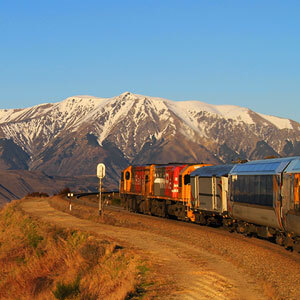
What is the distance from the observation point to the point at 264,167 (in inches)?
1030

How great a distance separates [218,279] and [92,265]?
6178mm

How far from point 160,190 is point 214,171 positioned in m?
12.8

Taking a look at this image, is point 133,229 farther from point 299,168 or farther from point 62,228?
point 299,168

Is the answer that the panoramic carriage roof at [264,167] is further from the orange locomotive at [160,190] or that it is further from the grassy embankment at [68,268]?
the orange locomotive at [160,190]

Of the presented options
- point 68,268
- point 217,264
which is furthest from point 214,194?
point 217,264

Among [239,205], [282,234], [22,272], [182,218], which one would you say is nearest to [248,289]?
[282,234]

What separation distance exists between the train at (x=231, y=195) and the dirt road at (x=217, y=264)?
109 centimetres

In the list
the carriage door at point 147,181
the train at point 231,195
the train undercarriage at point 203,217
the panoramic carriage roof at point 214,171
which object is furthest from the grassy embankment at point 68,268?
the carriage door at point 147,181

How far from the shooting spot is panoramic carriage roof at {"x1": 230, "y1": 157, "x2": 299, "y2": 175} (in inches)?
938

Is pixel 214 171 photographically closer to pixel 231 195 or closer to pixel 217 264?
pixel 231 195

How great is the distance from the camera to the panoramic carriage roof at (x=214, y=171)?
3419 cm

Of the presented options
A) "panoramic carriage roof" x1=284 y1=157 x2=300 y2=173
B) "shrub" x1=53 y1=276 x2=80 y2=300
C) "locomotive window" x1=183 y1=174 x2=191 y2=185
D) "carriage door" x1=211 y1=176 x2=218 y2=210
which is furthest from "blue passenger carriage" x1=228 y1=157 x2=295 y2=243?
"locomotive window" x1=183 y1=174 x2=191 y2=185

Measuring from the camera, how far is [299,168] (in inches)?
839

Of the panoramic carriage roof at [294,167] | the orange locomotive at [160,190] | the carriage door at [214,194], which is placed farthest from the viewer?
the orange locomotive at [160,190]
